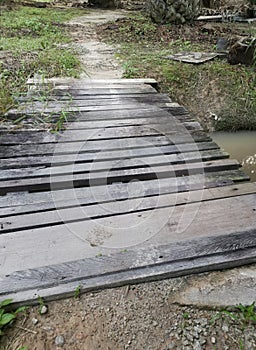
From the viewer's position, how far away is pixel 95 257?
130 cm

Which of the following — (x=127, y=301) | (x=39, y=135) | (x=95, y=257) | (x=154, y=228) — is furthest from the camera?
(x=39, y=135)

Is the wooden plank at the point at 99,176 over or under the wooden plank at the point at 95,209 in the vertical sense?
over

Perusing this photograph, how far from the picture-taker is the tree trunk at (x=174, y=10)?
→ 292 inches

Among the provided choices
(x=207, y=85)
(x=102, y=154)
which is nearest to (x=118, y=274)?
(x=102, y=154)

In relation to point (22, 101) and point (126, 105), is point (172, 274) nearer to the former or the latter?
point (126, 105)

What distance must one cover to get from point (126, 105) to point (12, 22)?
5.74 meters

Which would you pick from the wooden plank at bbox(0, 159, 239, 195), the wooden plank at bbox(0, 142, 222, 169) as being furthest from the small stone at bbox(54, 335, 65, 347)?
the wooden plank at bbox(0, 142, 222, 169)

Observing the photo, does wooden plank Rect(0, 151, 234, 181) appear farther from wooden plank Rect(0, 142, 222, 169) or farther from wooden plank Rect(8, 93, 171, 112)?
wooden plank Rect(8, 93, 171, 112)

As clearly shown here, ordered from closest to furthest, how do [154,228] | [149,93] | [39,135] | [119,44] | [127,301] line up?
1. [127,301]
2. [154,228]
3. [39,135]
4. [149,93]
5. [119,44]

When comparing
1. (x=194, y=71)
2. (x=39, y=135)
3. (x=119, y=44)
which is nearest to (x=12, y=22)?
(x=119, y=44)

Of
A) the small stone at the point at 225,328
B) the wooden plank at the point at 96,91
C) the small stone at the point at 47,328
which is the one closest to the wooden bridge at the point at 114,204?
the small stone at the point at 47,328

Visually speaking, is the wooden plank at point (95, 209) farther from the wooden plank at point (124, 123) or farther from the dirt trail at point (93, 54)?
the dirt trail at point (93, 54)

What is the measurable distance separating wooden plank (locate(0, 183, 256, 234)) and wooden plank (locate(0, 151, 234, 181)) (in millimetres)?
278

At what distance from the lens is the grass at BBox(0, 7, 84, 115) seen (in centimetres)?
348
